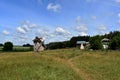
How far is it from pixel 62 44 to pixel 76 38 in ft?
73.4

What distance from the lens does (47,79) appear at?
21.1 meters

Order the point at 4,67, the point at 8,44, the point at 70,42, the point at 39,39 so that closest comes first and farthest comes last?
the point at 4,67
the point at 39,39
the point at 8,44
the point at 70,42

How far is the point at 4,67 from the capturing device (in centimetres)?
2678

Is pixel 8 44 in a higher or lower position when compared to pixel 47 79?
higher

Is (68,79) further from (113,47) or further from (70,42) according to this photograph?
(70,42)

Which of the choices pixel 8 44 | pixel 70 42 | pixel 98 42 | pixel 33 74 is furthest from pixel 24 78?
pixel 70 42

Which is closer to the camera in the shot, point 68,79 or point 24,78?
point 24,78

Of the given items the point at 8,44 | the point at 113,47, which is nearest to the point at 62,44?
the point at 8,44

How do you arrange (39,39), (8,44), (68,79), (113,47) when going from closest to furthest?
(68,79) < (39,39) < (113,47) < (8,44)

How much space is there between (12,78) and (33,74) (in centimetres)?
278

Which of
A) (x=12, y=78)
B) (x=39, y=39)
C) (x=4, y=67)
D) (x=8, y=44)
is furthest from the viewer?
(x=8, y=44)

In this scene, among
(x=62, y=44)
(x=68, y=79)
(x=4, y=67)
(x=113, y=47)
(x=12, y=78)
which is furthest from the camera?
(x=62, y=44)

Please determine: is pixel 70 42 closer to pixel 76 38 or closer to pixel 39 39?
pixel 76 38

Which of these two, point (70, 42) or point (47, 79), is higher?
point (70, 42)
